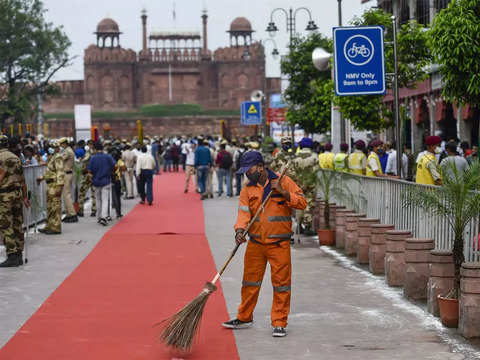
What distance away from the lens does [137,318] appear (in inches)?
359

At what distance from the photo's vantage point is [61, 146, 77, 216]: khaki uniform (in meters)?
19.0

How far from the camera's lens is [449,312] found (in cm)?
854

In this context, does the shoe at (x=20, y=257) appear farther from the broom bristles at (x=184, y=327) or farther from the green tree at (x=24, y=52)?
the green tree at (x=24, y=52)

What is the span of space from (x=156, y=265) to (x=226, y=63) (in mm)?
84747

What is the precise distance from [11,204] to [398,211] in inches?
202

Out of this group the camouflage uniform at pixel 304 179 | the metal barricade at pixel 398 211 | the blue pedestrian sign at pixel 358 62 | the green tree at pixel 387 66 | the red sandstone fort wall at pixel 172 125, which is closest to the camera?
the metal barricade at pixel 398 211

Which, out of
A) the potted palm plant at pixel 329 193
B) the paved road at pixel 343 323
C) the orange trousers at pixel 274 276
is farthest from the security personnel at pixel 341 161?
the orange trousers at pixel 274 276

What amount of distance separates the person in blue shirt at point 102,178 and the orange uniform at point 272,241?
10.7 meters

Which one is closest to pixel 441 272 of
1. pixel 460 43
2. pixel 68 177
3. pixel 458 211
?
pixel 458 211

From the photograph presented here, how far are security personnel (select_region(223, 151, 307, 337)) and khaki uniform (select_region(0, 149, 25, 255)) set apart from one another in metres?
5.32

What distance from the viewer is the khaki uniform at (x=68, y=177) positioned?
1897 cm

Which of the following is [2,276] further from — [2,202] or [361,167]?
[361,167]

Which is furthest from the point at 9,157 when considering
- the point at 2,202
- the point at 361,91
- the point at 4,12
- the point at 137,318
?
the point at 4,12

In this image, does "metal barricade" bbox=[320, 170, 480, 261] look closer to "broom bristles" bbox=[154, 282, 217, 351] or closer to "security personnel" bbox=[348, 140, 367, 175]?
"security personnel" bbox=[348, 140, 367, 175]
